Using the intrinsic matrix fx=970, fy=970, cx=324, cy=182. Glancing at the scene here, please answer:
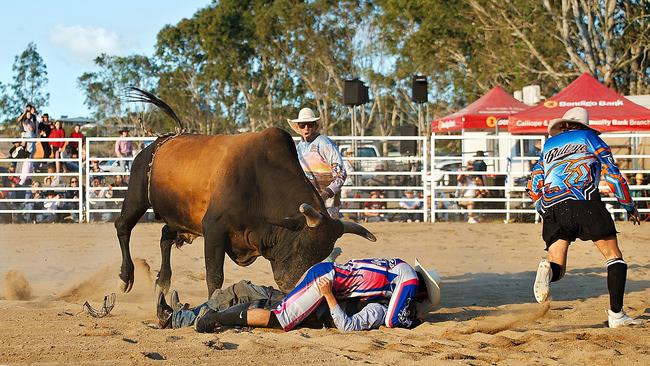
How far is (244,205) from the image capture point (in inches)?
287

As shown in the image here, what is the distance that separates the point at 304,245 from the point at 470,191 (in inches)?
433

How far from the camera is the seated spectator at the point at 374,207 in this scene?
57.4 feet

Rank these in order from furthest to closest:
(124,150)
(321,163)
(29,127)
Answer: (29,127) < (124,150) < (321,163)

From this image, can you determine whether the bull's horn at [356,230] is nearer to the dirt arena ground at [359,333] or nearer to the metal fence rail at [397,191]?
the dirt arena ground at [359,333]

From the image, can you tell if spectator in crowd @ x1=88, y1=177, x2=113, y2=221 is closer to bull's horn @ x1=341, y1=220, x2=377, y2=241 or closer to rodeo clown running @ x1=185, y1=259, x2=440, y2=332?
bull's horn @ x1=341, y1=220, x2=377, y2=241

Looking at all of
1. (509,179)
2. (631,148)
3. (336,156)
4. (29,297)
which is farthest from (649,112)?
(29,297)

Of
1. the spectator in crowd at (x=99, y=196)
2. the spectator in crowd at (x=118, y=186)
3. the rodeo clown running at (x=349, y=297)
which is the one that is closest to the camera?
the rodeo clown running at (x=349, y=297)

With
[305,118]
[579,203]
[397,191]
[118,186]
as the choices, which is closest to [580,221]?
[579,203]

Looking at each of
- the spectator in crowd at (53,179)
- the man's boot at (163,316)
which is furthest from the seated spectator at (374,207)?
the man's boot at (163,316)

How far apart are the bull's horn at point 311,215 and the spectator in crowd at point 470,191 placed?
10405 millimetres

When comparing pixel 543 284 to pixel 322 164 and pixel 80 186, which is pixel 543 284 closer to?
pixel 322 164

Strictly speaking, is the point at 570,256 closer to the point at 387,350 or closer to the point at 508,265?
the point at 508,265

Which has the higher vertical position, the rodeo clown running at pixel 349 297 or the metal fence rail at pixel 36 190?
the metal fence rail at pixel 36 190

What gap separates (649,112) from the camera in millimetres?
17422
